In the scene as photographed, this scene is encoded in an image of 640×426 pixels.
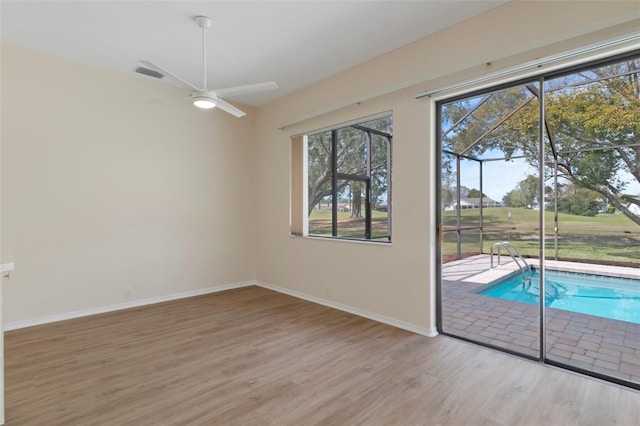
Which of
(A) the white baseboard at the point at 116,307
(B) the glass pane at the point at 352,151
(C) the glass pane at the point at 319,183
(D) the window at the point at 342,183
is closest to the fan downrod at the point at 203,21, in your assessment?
(D) the window at the point at 342,183

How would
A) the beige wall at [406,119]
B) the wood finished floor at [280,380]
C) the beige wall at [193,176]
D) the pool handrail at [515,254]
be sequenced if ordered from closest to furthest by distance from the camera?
the wood finished floor at [280,380]
the beige wall at [406,119]
the beige wall at [193,176]
the pool handrail at [515,254]

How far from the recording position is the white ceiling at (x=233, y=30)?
276 centimetres

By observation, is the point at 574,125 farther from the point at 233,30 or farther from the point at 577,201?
the point at 233,30

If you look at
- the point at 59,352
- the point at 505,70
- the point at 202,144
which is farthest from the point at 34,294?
the point at 505,70

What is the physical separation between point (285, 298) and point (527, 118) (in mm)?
3653

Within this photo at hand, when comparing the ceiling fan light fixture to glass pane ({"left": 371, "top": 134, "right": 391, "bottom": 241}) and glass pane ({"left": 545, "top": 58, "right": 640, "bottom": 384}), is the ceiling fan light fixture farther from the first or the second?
glass pane ({"left": 545, "top": 58, "right": 640, "bottom": 384})

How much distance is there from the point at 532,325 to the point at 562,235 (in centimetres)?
102

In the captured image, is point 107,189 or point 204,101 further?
point 107,189

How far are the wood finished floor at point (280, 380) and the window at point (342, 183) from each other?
66.0 inches

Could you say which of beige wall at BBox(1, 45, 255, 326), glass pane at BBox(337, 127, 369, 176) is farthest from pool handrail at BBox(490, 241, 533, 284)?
beige wall at BBox(1, 45, 255, 326)

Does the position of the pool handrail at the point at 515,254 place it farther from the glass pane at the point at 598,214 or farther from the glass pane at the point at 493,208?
the glass pane at the point at 598,214

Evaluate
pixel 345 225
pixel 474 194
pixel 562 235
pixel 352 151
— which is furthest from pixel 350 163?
pixel 562 235

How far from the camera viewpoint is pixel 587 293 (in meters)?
3.49

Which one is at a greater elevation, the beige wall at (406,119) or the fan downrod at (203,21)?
the fan downrod at (203,21)
